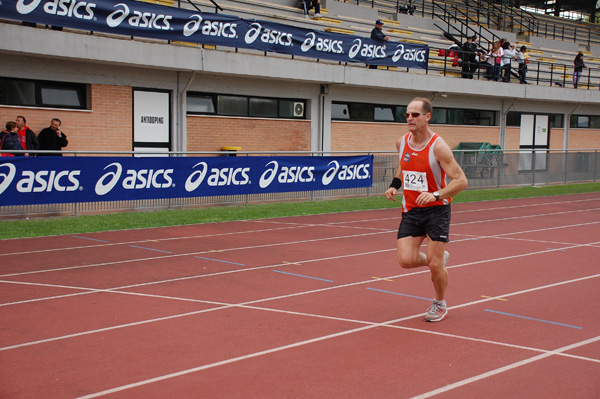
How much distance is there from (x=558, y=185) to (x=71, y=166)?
62.6 feet

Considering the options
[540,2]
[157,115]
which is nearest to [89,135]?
[157,115]

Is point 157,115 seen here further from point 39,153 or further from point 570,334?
point 570,334

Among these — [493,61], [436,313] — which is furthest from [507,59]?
[436,313]

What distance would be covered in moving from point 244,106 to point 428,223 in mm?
16494

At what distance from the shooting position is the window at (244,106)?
2156 cm

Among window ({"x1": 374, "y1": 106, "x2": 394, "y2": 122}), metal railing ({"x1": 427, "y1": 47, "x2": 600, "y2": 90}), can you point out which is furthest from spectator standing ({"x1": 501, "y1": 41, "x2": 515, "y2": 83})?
window ({"x1": 374, "y1": 106, "x2": 394, "y2": 122})

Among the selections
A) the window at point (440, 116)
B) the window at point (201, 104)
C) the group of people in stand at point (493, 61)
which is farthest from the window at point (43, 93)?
the group of people in stand at point (493, 61)

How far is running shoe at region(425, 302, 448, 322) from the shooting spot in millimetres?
6898

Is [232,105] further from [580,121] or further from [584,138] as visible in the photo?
[584,138]

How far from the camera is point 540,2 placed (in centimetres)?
4988

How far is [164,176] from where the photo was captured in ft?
54.5

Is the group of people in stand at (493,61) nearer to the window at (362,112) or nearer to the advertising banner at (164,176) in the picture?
the window at (362,112)

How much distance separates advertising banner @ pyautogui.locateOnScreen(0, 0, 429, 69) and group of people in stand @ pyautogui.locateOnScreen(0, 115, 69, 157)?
2445mm

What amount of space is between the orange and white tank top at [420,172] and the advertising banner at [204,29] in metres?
12.1
